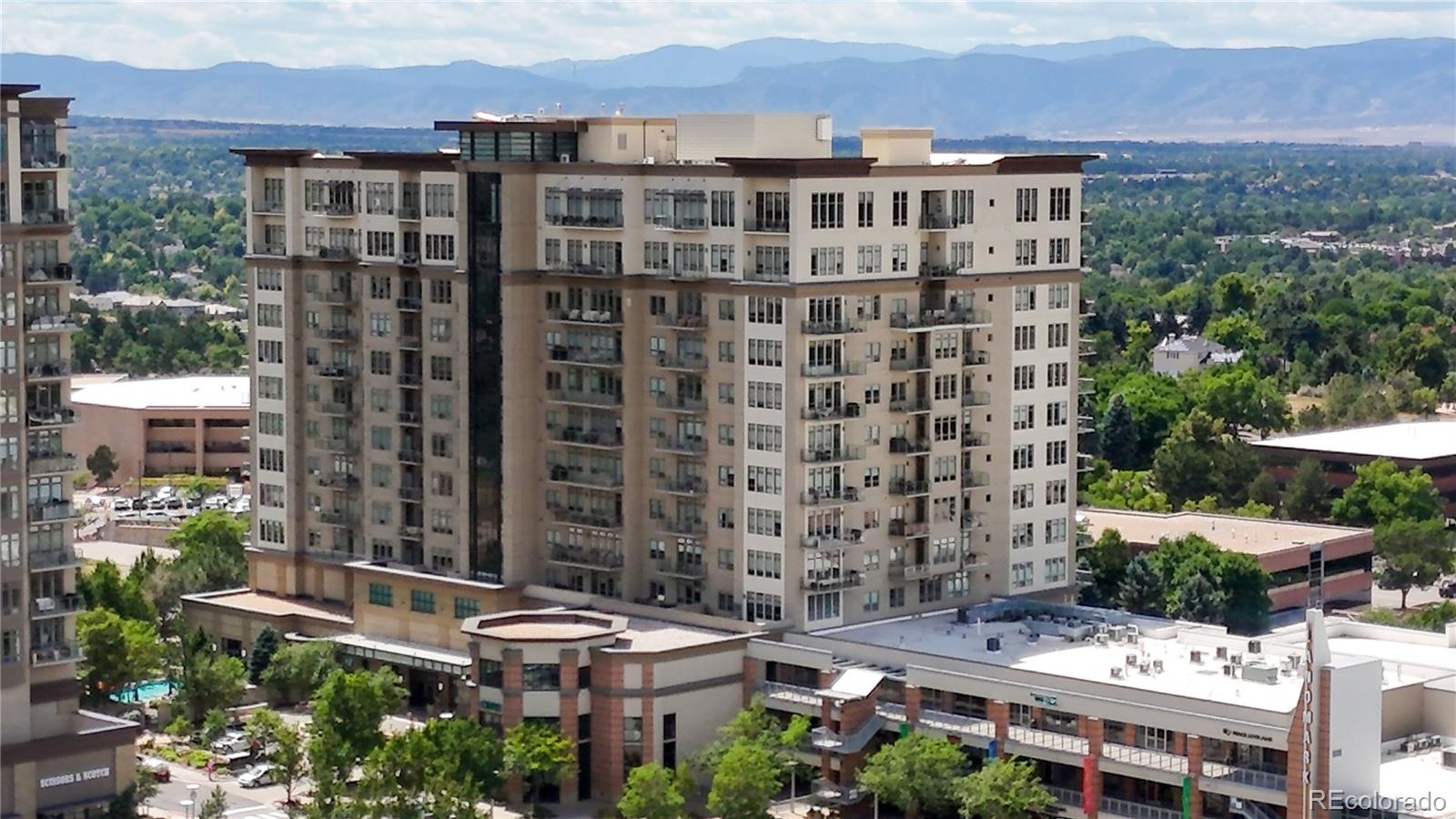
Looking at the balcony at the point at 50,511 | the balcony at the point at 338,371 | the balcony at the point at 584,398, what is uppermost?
the balcony at the point at 338,371

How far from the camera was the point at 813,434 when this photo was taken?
9756 centimetres

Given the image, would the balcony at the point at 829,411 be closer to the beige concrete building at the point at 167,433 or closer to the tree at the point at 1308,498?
the tree at the point at 1308,498

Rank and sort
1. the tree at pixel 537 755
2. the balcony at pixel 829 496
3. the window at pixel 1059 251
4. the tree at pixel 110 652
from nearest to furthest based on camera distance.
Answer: the tree at pixel 537 755
the balcony at pixel 829 496
the tree at pixel 110 652
the window at pixel 1059 251

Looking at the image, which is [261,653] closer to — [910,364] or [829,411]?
[829,411]

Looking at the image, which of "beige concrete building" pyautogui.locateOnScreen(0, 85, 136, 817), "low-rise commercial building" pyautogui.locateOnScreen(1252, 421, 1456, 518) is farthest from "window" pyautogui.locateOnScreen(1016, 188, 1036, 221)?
"low-rise commercial building" pyautogui.locateOnScreen(1252, 421, 1456, 518)

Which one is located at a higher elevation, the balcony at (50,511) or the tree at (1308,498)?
the balcony at (50,511)

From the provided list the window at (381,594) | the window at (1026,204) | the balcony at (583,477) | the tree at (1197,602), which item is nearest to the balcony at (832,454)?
the balcony at (583,477)

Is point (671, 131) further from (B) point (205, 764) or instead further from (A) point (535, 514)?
(B) point (205, 764)

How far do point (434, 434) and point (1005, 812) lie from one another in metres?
30.5

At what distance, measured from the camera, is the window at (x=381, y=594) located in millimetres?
107062

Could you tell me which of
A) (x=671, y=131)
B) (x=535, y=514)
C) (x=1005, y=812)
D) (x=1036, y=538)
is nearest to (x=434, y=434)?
(x=535, y=514)

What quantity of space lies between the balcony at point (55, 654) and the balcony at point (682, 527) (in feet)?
70.8

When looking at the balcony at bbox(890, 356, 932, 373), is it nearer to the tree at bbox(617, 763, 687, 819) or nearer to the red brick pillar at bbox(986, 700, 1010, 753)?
the red brick pillar at bbox(986, 700, 1010, 753)

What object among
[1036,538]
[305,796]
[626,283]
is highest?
[626,283]
